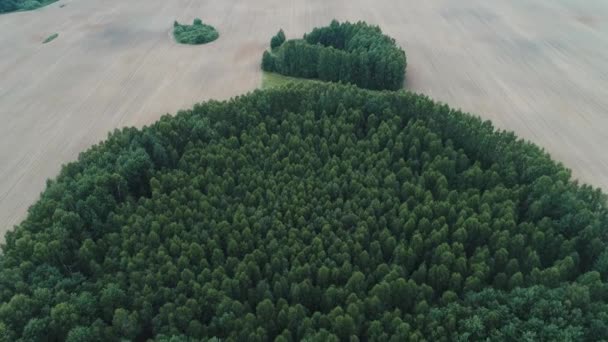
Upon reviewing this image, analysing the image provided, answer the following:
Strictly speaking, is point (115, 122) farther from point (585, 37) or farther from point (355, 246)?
point (585, 37)

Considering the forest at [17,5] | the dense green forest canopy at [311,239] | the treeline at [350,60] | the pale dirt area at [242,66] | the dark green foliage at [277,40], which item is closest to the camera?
the dense green forest canopy at [311,239]

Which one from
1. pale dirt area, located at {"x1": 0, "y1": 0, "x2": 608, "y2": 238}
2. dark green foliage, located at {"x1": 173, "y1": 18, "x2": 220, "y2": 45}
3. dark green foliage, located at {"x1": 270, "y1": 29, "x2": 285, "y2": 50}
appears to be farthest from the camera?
dark green foliage, located at {"x1": 173, "y1": 18, "x2": 220, "y2": 45}

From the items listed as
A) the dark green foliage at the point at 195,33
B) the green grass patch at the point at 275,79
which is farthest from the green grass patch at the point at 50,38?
the green grass patch at the point at 275,79

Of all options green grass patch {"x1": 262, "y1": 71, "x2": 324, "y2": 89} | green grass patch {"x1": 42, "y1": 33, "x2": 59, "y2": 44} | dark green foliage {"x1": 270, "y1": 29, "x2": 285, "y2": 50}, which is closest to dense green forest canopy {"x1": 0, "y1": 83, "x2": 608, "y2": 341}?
green grass patch {"x1": 262, "y1": 71, "x2": 324, "y2": 89}

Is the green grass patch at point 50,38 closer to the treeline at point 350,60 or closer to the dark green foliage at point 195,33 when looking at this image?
the dark green foliage at point 195,33

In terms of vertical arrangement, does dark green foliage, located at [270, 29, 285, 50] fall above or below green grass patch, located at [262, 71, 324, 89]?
above

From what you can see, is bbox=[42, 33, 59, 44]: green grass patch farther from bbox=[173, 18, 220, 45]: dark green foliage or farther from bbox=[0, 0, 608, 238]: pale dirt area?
bbox=[173, 18, 220, 45]: dark green foliage

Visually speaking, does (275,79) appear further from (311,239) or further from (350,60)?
(311,239)
